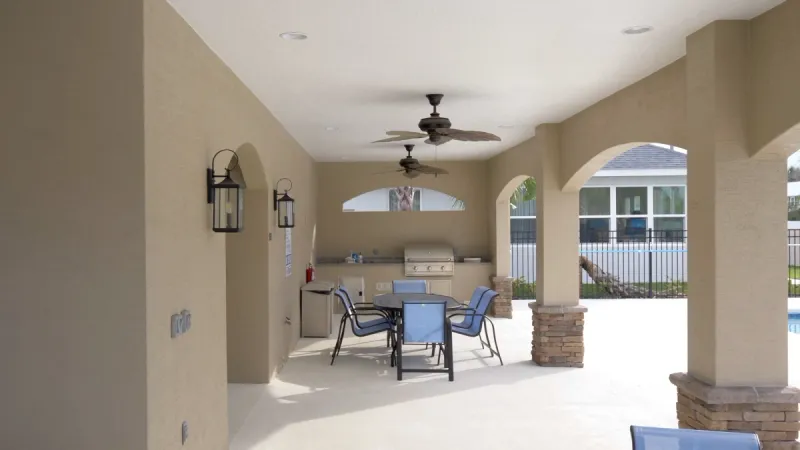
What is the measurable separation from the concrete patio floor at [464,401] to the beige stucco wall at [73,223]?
1831 millimetres

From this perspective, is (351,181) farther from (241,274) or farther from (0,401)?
(0,401)

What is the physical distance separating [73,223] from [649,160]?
15.6 meters

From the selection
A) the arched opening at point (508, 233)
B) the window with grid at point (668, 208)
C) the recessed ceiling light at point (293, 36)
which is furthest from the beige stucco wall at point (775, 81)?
the window with grid at point (668, 208)

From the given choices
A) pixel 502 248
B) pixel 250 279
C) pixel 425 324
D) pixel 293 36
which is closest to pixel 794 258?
pixel 502 248

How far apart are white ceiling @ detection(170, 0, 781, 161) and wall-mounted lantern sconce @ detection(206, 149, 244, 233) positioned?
836 mm

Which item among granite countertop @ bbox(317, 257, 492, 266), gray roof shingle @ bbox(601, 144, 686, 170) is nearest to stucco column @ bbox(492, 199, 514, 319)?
granite countertop @ bbox(317, 257, 492, 266)

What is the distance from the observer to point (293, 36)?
3615mm

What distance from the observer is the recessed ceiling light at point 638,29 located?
352 centimetres

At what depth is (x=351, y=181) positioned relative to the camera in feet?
37.7

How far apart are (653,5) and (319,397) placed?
4230 mm

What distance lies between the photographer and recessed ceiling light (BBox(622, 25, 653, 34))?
11.5ft

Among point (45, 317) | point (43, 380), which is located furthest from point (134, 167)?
point (43, 380)

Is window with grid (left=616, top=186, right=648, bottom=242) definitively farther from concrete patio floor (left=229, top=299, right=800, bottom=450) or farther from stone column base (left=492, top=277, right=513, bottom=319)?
concrete patio floor (left=229, top=299, right=800, bottom=450)

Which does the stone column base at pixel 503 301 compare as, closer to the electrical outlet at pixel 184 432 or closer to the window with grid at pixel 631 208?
the window with grid at pixel 631 208
